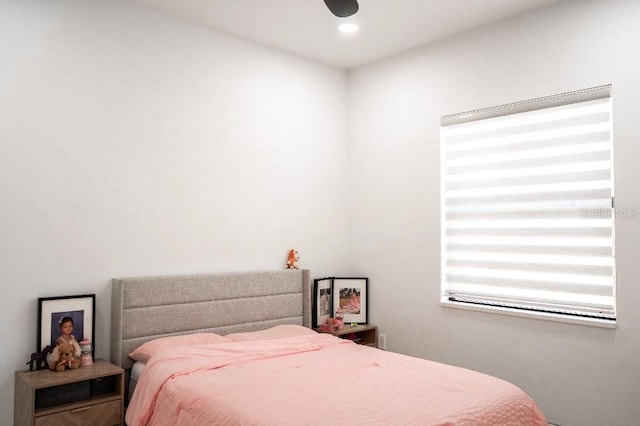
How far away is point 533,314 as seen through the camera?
130 inches

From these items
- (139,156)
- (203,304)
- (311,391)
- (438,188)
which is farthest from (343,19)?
(311,391)

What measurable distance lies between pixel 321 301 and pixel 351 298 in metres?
0.29

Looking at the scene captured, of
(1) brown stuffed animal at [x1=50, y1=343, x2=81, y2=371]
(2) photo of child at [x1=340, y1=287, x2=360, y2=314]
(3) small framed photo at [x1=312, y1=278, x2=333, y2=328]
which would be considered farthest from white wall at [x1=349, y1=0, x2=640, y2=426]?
(1) brown stuffed animal at [x1=50, y1=343, x2=81, y2=371]

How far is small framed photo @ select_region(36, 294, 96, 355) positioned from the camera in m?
2.82

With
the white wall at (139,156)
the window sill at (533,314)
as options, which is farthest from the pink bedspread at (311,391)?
the window sill at (533,314)

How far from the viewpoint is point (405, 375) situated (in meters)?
2.68

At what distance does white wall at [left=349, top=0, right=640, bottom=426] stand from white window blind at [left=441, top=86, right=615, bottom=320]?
91 mm

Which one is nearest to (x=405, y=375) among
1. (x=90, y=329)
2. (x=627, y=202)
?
(x=627, y=202)

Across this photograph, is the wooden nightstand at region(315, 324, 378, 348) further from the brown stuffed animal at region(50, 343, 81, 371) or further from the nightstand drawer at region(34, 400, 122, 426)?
the brown stuffed animal at region(50, 343, 81, 371)

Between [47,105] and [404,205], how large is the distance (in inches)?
108

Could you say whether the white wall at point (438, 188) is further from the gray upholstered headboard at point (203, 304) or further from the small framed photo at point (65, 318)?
the small framed photo at point (65, 318)

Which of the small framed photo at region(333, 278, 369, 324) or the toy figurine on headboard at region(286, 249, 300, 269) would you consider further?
the small framed photo at region(333, 278, 369, 324)

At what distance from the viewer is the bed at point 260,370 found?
2.17 m

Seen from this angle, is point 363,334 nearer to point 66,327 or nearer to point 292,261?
point 292,261
